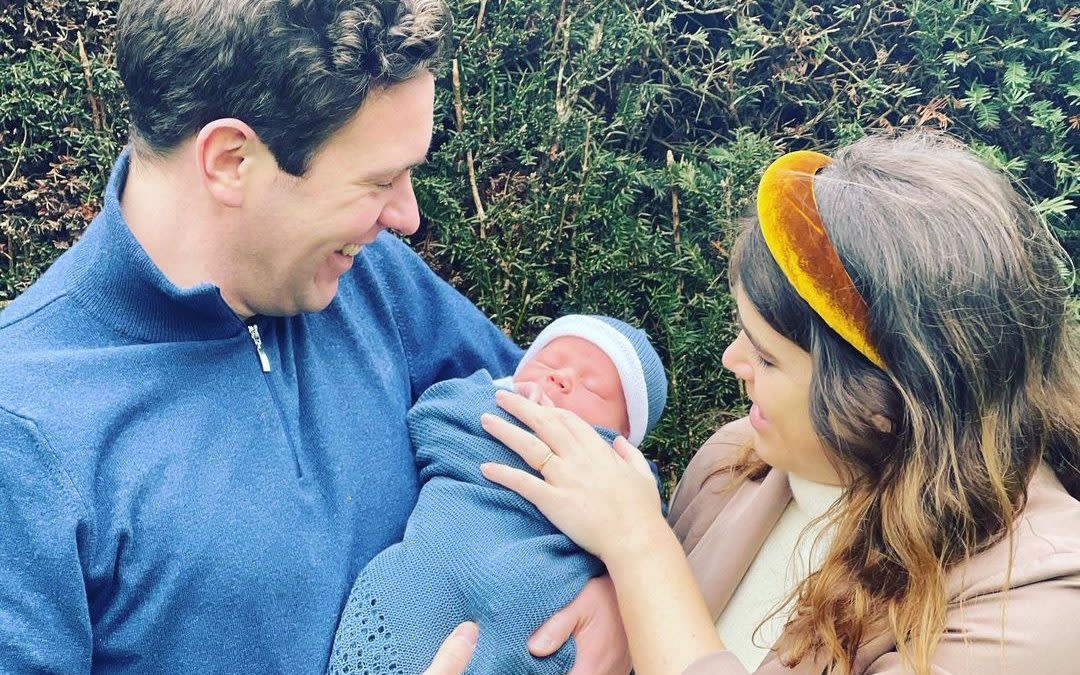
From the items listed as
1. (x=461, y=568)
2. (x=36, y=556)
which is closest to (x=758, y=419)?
(x=461, y=568)

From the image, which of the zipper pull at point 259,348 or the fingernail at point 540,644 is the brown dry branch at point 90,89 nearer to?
the zipper pull at point 259,348

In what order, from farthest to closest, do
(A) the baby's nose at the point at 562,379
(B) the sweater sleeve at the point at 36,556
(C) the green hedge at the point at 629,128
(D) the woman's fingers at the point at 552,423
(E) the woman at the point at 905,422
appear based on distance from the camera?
(C) the green hedge at the point at 629,128
(A) the baby's nose at the point at 562,379
(D) the woman's fingers at the point at 552,423
(E) the woman at the point at 905,422
(B) the sweater sleeve at the point at 36,556

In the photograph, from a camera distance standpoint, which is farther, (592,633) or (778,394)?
(592,633)

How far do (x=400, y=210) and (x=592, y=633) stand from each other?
1.02m

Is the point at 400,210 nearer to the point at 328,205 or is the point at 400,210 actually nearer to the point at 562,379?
the point at 328,205

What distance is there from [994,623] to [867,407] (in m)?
0.44

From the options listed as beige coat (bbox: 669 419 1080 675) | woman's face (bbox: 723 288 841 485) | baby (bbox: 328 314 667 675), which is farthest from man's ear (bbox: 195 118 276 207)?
beige coat (bbox: 669 419 1080 675)

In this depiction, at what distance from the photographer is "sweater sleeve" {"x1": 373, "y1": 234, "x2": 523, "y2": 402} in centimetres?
259

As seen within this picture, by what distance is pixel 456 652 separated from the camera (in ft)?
6.53

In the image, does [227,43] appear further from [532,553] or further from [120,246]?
[532,553]

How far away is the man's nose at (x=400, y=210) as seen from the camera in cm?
216

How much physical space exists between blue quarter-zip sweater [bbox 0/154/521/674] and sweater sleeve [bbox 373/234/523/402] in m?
0.37

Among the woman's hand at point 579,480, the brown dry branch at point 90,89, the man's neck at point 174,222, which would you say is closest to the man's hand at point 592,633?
the woman's hand at point 579,480

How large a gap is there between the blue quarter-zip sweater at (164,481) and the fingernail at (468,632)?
259 mm
